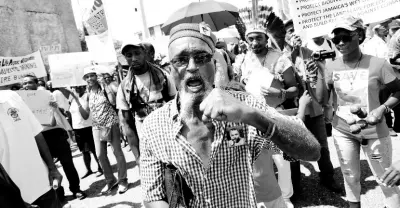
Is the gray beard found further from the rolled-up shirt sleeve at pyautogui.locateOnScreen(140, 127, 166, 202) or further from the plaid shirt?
the rolled-up shirt sleeve at pyautogui.locateOnScreen(140, 127, 166, 202)

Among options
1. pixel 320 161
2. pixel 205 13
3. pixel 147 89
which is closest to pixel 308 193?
pixel 320 161

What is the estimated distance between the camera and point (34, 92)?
454 cm

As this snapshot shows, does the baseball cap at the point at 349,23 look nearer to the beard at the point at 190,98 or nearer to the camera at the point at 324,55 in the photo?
the camera at the point at 324,55

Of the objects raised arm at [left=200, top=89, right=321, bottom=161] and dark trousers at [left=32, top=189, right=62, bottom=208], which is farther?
dark trousers at [left=32, top=189, right=62, bottom=208]

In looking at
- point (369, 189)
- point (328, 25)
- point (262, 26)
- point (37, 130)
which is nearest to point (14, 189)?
point (37, 130)

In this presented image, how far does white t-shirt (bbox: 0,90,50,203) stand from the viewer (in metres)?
2.41

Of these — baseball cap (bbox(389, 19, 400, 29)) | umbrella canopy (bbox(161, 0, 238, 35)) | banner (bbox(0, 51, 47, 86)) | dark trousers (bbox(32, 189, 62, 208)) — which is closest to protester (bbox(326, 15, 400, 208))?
dark trousers (bbox(32, 189, 62, 208))

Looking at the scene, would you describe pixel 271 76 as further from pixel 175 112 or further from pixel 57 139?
pixel 57 139

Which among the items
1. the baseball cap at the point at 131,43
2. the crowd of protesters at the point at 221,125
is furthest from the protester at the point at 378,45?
the baseball cap at the point at 131,43

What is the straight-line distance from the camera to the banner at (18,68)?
368 cm

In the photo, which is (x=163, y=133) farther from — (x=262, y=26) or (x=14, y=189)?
(x=262, y=26)

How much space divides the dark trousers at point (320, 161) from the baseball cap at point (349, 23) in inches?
58.3

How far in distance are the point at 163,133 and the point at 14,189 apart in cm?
145

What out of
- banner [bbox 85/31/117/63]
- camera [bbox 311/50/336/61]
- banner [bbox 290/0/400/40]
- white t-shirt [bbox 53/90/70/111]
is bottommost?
white t-shirt [bbox 53/90/70/111]
